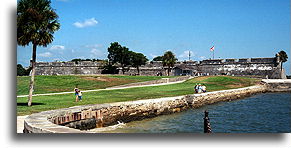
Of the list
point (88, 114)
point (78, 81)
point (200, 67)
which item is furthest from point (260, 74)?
point (88, 114)

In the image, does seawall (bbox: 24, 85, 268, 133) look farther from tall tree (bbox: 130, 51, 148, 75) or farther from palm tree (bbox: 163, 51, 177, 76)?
tall tree (bbox: 130, 51, 148, 75)

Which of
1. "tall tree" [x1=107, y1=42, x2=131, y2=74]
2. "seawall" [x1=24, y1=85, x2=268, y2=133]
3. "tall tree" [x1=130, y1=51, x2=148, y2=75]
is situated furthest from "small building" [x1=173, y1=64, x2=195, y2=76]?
"seawall" [x1=24, y1=85, x2=268, y2=133]

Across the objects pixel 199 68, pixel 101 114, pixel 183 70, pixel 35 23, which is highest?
pixel 35 23

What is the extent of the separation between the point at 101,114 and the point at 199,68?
46.2 meters

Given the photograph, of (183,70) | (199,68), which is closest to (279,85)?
(199,68)

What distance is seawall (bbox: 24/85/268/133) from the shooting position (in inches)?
342

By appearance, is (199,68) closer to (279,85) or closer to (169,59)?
(169,59)

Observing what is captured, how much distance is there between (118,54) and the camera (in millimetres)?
58750

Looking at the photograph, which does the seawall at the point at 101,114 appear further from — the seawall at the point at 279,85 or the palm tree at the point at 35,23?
the seawall at the point at 279,85

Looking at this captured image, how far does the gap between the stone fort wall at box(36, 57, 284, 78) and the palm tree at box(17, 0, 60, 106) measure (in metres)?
37.0

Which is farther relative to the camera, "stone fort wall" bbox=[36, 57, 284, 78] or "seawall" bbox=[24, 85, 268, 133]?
"stone fort wall" bbox=[36, 57, 284, 78]

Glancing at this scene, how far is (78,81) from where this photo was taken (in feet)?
110

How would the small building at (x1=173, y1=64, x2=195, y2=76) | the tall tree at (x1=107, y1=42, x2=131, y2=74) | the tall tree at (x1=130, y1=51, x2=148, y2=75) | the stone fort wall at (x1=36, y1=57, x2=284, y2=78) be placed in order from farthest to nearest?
the tall tree at (x1=130, y1=51, x2=148, y2=75), the tall tree at (x1=107, y1=42, x2=131, y2=74), the small building at (x1=173, y1=64, x2=195, y2=76), the stone fort wall at (x1=36, y1=57, x2=284, y2=78)

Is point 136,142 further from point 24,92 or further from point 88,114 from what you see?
point 24,92
